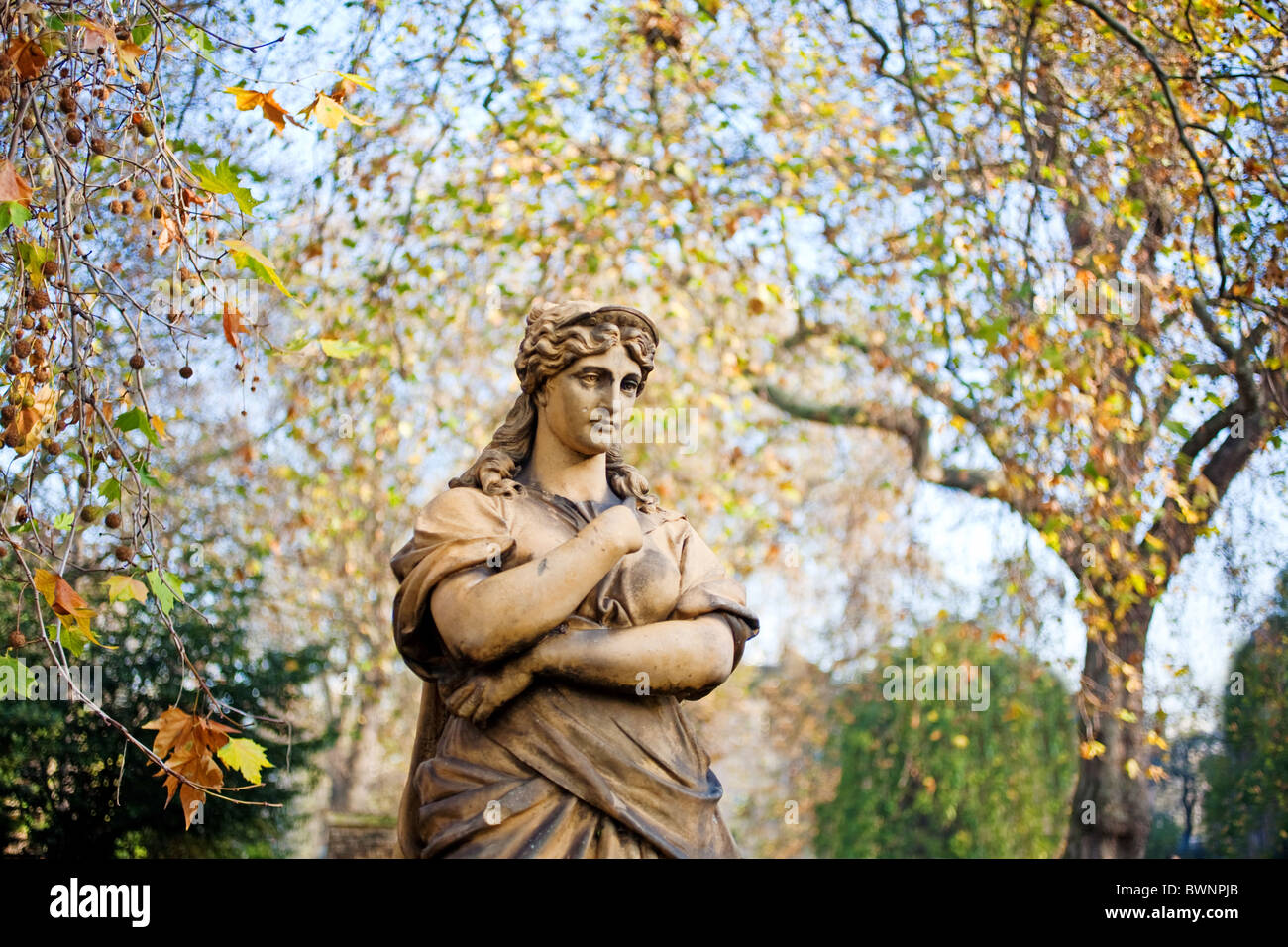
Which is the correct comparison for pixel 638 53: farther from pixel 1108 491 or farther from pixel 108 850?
pixel 108 850

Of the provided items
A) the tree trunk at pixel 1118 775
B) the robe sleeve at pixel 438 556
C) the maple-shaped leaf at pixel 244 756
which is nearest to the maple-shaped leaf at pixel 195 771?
the maple-shaped leaf at pixel 244 756

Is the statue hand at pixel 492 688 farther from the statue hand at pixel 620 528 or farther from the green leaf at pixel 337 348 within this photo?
the green leaf at pixel 337 348

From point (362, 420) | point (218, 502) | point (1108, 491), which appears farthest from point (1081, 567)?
point (218, 502)

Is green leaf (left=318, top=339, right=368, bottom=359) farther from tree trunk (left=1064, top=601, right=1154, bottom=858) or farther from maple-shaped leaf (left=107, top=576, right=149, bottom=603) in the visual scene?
tree trunk (left=1064, top=601, right=1154, bottom=858)

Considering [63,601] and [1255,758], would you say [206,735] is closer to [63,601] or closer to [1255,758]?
[63,601]

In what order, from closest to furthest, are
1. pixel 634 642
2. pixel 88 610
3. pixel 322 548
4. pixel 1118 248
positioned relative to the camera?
1. pixel 634 642
2. pixel 88 610
3. pixel 1118 248
4. pixel 322 548

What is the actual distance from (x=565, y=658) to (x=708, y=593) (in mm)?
463

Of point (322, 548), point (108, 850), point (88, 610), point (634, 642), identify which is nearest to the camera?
point (634, 642)

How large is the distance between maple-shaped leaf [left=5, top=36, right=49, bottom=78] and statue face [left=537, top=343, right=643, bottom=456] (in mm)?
1857

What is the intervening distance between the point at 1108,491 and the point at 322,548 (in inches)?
279

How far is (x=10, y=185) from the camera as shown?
4.02m

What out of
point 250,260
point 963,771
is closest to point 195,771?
point 250,260

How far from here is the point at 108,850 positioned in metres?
9.59

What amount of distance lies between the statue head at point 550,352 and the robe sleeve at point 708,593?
21cm
